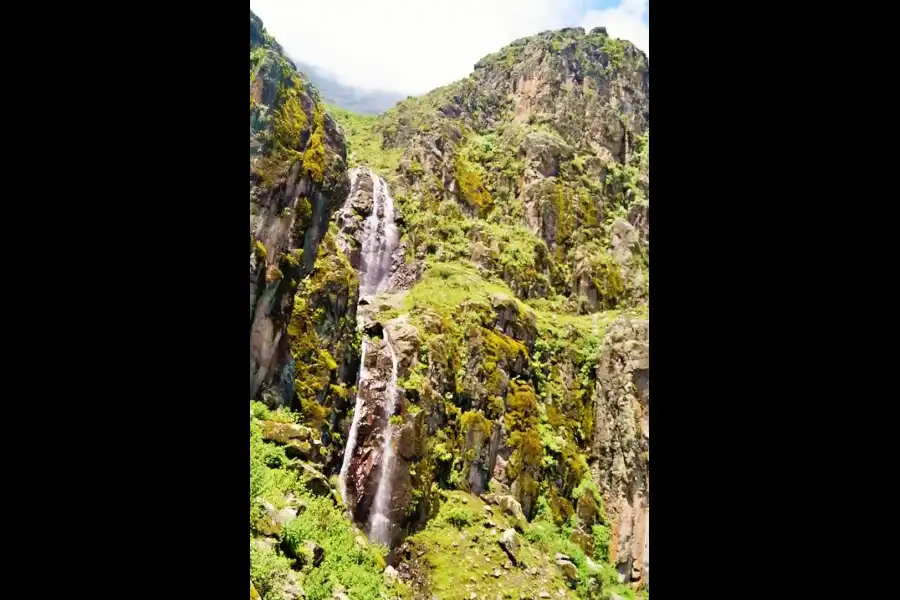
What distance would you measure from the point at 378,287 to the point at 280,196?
16.7 ft

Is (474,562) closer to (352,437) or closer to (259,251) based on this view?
(352,437)

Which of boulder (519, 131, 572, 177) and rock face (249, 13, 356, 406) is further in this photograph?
boulder (519, 131, 572, 177)

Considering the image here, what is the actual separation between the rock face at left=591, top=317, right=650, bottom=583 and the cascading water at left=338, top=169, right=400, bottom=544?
399 centimetres

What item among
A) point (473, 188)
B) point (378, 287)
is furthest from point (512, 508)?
point (473, 188)

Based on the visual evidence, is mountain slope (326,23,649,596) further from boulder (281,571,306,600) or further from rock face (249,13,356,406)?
boulder (281,571,306,600)

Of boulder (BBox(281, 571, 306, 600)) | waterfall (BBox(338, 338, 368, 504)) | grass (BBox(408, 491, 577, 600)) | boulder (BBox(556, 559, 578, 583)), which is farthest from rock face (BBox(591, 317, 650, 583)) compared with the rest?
boulder (BBox(281, 571, 306, 600))

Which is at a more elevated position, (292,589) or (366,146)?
(366,146)

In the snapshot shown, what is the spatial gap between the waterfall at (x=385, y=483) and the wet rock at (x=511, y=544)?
1668 millimetres

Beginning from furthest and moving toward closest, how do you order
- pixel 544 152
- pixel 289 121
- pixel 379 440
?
pixel 544 152, pixel 379 440, pixel 289 121

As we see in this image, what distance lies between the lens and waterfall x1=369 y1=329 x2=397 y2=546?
7820 millimetres

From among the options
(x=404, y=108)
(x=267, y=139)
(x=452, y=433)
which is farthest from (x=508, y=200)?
(x=267, y=139)

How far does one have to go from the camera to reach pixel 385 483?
26.7ft
